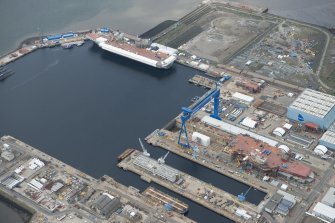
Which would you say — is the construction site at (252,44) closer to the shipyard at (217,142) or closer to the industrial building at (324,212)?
the shipyard at (217,142)

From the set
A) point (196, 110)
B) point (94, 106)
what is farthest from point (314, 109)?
point (94, 106)

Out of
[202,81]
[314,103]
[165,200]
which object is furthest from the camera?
[202,81]

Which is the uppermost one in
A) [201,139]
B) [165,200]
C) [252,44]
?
[252,44]

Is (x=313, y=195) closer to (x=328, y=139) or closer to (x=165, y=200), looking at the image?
(x=328, y=139)

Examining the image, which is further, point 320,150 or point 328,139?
point 328,139

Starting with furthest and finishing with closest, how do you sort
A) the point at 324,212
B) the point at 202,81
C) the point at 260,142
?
1. the point at 202,81
2. the point at 260,142
3. the point at 324,212

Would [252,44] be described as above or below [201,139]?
above
